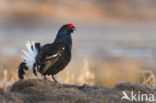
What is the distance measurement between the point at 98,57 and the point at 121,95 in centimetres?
1227

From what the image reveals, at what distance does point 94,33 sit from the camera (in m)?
29.0

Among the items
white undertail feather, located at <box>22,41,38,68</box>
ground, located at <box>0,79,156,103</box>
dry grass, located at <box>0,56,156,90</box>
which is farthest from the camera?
dry grass, located at <box>0,56,156,90</box>

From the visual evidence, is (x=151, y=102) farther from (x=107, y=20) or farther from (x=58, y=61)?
(x=107, y=20)

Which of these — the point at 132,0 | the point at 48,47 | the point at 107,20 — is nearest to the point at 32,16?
the point at 107,20

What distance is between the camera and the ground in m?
6.88

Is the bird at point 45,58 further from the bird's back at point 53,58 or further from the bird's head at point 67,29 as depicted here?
the bird's head at point 67,29

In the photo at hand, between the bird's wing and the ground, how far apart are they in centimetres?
82

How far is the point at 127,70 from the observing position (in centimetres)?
1591

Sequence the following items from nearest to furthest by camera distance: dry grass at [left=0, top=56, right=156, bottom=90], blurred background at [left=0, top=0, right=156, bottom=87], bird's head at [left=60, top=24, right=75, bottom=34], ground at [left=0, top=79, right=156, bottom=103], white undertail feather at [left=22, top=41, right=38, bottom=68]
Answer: ground at [left=0, top=79, right=156, bottom=103] → white undertail feather at [left=22, top=41, right=38, bottom=68] → bird's head at [left=60, top=24, right=75, bottom=34] → dry grass at [left=0, top=56, right=156, bottom=90] → blurred background at [left=0, top=0, right=156, bottom=87]

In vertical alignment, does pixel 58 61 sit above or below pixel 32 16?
below

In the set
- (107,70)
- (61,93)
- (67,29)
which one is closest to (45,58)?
(67,29)

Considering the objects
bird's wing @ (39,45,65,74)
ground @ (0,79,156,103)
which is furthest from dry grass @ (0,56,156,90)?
ground @ (0,79,156,103)

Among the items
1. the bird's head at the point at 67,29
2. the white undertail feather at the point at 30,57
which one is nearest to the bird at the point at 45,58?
the white undertail feather at the point at 30,57

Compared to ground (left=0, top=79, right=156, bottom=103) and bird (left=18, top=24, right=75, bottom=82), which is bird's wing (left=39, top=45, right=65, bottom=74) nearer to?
bird (left=18, top=24, right=75, bottom=82)
